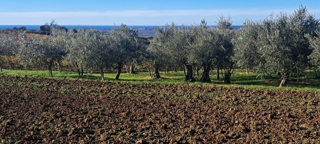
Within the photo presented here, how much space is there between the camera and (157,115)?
730 inches

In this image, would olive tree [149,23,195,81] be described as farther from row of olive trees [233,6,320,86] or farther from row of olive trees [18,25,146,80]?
row of olive trees [233,6,320,86]

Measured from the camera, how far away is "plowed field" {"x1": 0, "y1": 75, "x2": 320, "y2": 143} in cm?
1452

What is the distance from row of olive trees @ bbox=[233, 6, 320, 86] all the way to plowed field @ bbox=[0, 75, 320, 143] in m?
6.44

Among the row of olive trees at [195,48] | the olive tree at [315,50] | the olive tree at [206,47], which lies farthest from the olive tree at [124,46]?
the olive tree at [315,50]

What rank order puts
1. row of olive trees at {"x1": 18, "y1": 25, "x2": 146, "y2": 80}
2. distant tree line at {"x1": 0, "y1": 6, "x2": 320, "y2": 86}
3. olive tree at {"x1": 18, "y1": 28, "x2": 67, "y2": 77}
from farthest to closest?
1. olive tree at {"x1": 18, "y1": 28, "x2": 67, "y2": 77}
2. row of olive trees at {"x1": 18, "y1": 25, "x2": 146, "y2": 80}
3. distant tree line at {"x1": 0, "y1": 6, "x2": 320, "y2": 86}

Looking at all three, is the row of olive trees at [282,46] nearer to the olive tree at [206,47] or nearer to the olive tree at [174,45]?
the olive tree at [206,47]

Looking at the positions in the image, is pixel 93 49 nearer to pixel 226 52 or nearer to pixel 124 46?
pixel 124 46

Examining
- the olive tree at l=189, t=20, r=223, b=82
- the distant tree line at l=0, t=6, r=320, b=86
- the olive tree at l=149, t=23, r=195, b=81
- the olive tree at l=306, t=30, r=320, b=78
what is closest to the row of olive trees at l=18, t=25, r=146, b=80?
the distant tree line at l=0, t=6, r=320, b=86

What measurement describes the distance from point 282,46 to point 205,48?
30.5 ft

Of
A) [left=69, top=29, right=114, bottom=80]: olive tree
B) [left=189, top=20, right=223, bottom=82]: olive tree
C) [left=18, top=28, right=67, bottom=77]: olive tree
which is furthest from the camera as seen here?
[left=18, top=28, right=67, bottom=77]: olive tree

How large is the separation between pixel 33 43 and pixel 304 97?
1371 inches

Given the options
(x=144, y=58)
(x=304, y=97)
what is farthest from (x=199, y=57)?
(x=304, y=97)

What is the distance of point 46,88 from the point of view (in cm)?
2892

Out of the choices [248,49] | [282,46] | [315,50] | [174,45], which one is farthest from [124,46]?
[315,50]
